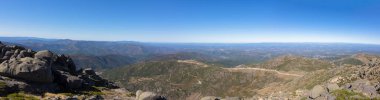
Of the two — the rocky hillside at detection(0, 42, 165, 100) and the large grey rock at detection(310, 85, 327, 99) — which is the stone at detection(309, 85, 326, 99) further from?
the rocky hillside at detection(0, 42, 165, 100)

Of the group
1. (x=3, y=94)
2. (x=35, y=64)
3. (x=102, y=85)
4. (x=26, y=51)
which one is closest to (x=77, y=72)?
(x=102, y=85)

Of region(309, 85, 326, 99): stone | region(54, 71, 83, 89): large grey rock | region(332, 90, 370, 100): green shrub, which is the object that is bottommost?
region(54, 71, 83, 89): large grey rock

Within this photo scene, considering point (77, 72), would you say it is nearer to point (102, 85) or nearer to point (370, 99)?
point (102, 85)

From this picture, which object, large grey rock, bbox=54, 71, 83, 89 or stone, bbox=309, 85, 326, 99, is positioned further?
large grey rock, bbox=54, 71, 83, 89

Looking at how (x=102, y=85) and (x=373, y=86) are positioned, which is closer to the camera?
(x=373, y=86)

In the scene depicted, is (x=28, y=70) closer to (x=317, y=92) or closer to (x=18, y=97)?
(x=18, y=97)

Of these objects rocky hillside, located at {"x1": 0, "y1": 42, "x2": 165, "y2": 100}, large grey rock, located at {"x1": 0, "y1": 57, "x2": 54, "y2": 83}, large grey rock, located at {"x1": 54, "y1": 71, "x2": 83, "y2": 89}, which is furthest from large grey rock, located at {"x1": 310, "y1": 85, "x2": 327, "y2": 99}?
large grey rock, located at {"x1": 54, "y1": 71, "x2": 83, "y2": 89}

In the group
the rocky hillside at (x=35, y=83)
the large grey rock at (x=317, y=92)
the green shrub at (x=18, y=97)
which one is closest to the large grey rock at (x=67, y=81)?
the rocky hillside at (x=35, y=83)

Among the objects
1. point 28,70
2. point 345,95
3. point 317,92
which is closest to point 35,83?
point 28,70

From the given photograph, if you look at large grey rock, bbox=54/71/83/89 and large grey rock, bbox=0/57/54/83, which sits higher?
large grey rock, bbox=0/57/54/83
